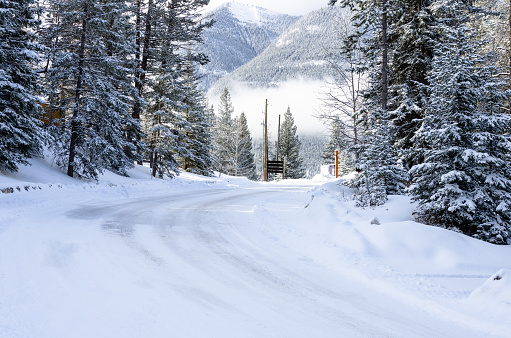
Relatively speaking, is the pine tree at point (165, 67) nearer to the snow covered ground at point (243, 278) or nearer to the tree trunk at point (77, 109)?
the tree trunk at point (77, 109)

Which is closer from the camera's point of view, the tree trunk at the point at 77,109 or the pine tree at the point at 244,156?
the tree trunk at the point at 77,109

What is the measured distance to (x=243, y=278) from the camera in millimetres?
4059

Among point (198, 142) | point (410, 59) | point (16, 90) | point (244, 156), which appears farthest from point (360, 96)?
point (244, 156)

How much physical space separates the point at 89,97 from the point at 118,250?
37.7 ft

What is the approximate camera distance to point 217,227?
719cm

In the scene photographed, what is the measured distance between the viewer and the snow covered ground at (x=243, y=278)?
9.37 ft

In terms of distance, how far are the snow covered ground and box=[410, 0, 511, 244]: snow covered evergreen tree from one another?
166 cm

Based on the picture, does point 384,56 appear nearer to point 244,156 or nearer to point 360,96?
point 360,96

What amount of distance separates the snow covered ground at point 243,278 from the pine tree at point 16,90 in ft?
11.9

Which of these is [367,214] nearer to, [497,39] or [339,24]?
[339,24]

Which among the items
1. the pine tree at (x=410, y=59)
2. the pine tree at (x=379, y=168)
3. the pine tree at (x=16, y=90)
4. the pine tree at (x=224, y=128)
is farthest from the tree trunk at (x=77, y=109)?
the pine tree at (x=224, y=128)

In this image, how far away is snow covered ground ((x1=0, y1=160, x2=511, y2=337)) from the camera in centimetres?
286

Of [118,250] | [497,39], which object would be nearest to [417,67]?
[497,39]

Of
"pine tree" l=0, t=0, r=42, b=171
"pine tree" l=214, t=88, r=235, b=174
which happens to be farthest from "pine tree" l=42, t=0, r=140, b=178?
"pine tree" l=214, t=88, r=235, b=174
